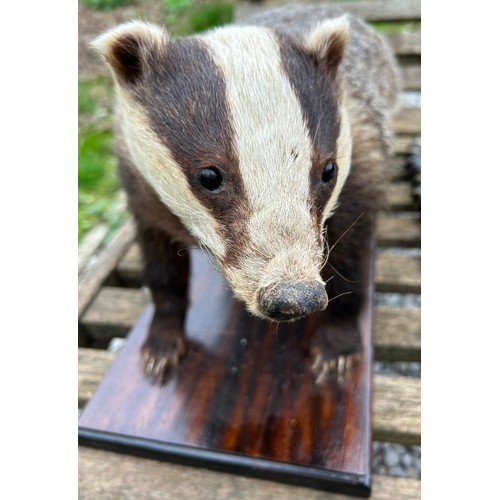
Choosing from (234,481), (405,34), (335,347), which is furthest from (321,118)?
(405,34)

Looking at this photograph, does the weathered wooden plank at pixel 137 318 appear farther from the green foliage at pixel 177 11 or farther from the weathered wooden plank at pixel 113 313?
the green foliage at pixel 177 11

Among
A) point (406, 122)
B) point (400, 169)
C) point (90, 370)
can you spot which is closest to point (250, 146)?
point (90, 370)

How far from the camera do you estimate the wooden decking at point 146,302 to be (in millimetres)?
1136

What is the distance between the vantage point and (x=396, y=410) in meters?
1.27

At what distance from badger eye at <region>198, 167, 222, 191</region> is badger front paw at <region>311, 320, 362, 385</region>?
0.61m

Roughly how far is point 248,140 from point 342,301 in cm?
58

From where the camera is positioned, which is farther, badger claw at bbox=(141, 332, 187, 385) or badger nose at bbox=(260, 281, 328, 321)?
badger claw at bbox=(141, 332, 187, 385)

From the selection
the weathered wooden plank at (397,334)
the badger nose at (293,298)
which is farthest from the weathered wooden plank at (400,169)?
the badger nose at (293,298)

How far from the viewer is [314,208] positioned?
844 mm

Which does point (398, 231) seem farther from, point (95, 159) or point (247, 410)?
point (95, 159)

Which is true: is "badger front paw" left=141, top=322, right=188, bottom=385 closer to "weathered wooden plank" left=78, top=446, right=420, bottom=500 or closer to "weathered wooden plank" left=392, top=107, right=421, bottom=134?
"weathered wooden plank" left=78, top=446, right=420, bottom=500

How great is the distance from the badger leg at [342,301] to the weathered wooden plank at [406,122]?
4.20 ft

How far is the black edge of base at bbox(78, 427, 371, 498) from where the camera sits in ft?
3.54

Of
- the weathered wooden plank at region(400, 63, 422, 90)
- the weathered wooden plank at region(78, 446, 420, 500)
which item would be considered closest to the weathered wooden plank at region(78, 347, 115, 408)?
the weathered wooden plank at region(78, 446, 420, 500)
